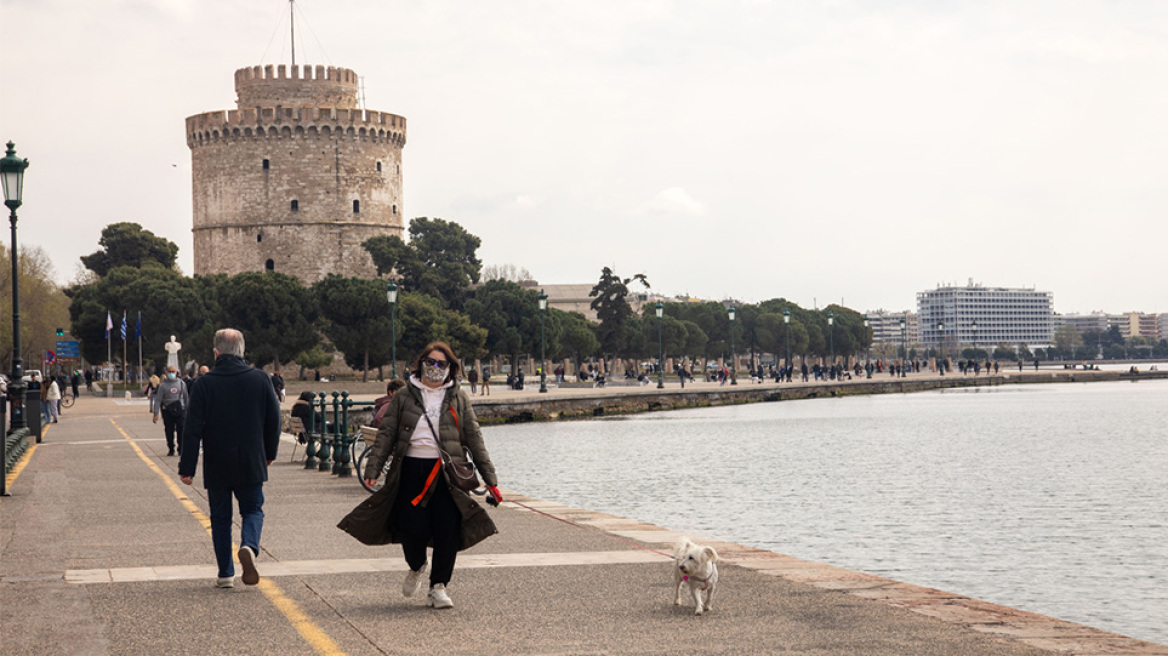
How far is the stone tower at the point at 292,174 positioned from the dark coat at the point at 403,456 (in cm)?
8210

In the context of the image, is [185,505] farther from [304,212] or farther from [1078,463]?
[304,212]

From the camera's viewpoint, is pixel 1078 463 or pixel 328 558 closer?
pixel 328 558

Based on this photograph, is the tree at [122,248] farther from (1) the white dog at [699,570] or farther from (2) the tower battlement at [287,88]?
(1) the white dog at [699,570]

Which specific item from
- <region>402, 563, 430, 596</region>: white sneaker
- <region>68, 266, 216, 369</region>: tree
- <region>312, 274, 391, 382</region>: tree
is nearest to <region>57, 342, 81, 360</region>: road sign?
<region>68, 266, 216, 369</region>: tree

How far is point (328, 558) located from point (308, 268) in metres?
81.4

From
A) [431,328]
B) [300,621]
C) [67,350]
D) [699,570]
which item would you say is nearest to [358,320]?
[431,328]

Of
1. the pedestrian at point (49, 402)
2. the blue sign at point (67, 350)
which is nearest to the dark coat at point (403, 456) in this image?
the pedestrian at point (49, 402)

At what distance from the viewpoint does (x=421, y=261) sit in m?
89.2

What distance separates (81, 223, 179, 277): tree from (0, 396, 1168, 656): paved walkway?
8406 centimetres

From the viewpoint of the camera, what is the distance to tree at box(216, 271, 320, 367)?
7062 cm

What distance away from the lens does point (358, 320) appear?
7194cm

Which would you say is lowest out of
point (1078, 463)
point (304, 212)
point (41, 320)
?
point (1078, 463)

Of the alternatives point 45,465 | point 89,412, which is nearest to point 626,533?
point 45,465

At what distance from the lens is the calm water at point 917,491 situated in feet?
51.4
